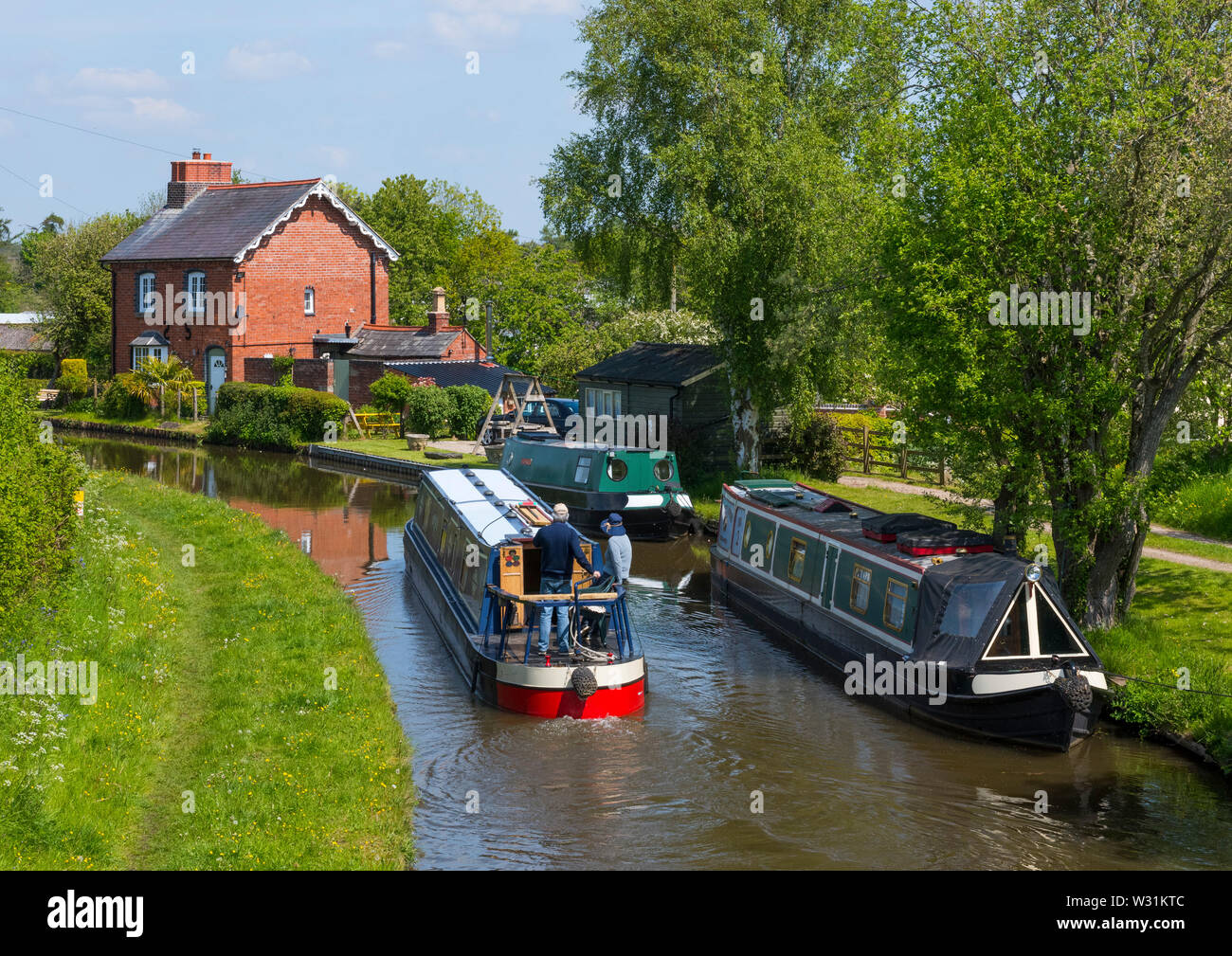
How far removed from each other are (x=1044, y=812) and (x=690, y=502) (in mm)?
16805

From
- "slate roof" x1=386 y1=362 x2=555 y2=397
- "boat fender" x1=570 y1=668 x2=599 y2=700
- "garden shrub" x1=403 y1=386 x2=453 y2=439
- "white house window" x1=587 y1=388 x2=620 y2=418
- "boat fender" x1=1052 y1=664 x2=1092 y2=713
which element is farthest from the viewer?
"slate roof" x1=386 y1=362 x2=555 y2=397

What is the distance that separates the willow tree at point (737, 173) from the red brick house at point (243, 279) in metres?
19.9

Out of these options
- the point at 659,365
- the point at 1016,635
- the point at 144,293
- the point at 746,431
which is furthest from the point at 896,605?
the point at 144,293

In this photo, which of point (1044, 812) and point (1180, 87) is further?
point (1180, 87)

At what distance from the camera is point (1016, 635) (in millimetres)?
14148

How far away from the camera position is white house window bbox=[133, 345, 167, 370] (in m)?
52.2

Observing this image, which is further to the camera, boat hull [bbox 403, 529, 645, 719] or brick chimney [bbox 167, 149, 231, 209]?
brick chimney [bbox 167, 149, 231, 209]

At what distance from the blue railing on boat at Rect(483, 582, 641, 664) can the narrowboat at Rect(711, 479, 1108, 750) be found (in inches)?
127

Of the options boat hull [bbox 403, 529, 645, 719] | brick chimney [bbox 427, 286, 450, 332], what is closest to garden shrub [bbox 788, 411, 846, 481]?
boat hull [bbox 403, 529, 645, 719]

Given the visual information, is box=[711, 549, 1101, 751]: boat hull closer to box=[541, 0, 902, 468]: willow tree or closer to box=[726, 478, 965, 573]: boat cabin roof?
box=[726, 478, 965, 573]: boat cabin roof

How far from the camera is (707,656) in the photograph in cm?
1839

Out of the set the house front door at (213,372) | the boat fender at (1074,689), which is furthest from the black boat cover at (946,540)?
the house front door at (213,372)

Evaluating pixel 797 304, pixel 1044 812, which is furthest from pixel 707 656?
pixel 797 304
